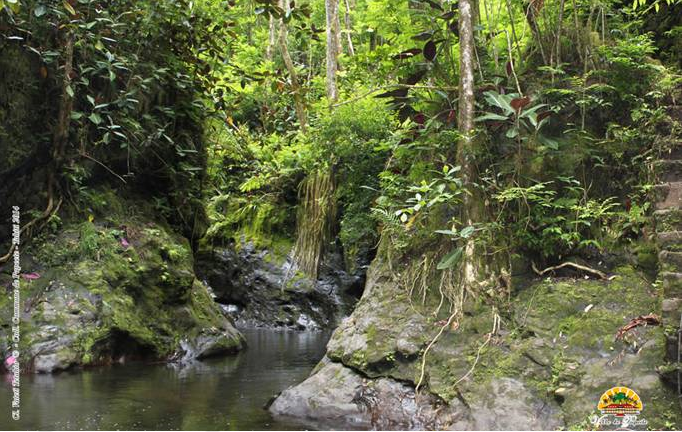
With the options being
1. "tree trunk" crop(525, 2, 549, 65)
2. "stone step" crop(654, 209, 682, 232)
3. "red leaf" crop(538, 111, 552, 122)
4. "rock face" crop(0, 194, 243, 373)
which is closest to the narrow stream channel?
"rock face" crop(0, 194, 243, 373)

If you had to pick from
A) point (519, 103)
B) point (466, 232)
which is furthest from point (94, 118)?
point (519, 103)

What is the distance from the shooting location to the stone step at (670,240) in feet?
14.8

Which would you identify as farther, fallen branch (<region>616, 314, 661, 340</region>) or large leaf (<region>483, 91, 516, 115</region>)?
large leaf (<region>483, 91, 516, 115</region>)

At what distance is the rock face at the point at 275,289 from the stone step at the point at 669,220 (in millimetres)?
7748

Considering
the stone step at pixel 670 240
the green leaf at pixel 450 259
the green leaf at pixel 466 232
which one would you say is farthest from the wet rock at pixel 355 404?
the stone step at pixel 670 240

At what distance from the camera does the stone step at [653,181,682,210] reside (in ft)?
16.3

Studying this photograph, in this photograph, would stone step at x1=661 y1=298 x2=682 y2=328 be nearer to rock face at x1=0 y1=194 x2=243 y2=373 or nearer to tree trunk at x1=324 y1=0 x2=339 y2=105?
rock face at x1=0 y1=194 x2=243 y2=373

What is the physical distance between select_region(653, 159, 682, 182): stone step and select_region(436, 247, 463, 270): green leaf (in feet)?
6.03

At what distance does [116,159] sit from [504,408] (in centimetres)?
718

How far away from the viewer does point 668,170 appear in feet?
17.5

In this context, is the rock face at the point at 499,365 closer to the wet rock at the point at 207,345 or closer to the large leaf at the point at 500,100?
the large leaf at the point at 500,100

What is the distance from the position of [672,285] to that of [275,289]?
930cm

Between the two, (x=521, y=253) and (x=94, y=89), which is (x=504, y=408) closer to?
(x=521, y=253)

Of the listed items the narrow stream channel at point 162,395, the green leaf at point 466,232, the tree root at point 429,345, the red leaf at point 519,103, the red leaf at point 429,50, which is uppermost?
the red leaf at point 429,50
